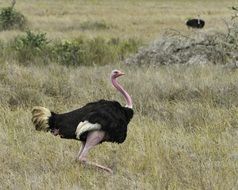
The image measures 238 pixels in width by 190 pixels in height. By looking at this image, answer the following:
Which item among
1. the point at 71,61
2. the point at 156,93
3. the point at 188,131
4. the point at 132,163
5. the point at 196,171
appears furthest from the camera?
the point at 71,61

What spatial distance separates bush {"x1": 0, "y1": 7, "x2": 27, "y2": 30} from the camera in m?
23.5

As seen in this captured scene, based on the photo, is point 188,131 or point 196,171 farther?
point 188,131

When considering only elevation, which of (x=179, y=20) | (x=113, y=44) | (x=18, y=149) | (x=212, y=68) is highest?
(x=18, y=149)

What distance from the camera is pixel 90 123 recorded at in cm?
534

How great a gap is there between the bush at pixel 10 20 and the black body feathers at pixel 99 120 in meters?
18.2

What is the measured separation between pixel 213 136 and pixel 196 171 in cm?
143

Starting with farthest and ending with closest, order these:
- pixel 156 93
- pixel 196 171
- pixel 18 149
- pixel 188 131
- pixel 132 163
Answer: pixel 156 93 → pixel 188 131 → pixel 18 149 → pixel 132 163 → pixel 196 171

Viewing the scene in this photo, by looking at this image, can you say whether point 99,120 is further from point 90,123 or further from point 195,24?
point 195,24

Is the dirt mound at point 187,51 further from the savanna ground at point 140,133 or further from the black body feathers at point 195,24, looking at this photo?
the black body feathers at point 195,24

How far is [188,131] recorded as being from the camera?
284 inches

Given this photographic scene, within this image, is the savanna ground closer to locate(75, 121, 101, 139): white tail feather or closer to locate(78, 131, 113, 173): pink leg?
locate(78, 131, 113, 173): pink leg

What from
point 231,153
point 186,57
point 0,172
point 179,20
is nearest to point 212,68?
point 186,57

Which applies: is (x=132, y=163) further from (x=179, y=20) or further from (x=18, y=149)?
(x=179, y=20)

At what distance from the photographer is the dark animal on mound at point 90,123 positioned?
5.36 metres
